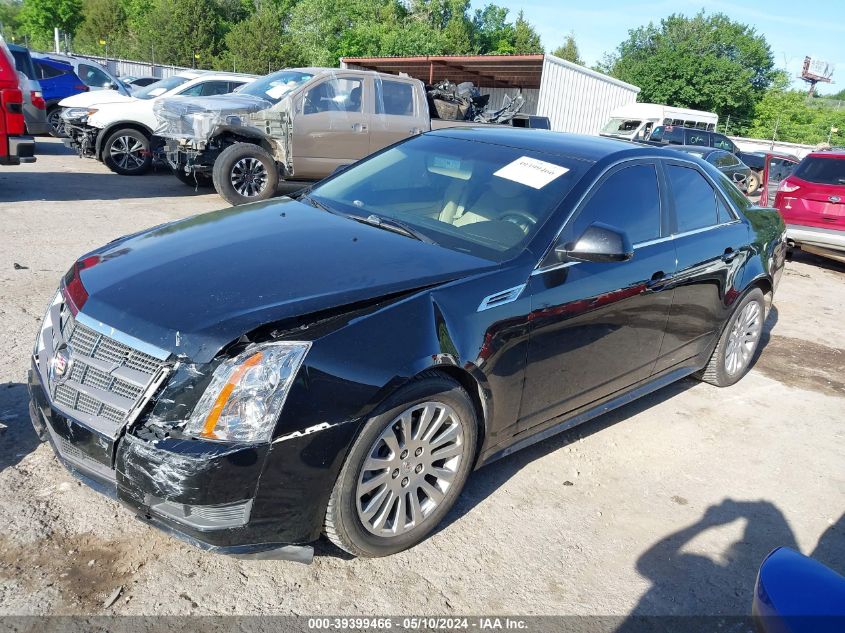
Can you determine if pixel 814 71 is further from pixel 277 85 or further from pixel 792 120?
pixel 277 85

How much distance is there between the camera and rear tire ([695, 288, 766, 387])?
5008 millimetres

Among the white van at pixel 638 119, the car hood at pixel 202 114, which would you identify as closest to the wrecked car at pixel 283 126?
the car hood at pixel 202 114

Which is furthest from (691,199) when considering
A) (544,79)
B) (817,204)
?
(544,79)

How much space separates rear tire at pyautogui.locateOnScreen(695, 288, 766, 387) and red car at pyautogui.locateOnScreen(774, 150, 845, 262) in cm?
546

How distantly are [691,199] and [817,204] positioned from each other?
681cm

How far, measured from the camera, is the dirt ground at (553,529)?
268cm

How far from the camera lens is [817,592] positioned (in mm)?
1609

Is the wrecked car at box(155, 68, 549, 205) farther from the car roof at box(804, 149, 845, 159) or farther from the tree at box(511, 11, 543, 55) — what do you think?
the tree at box(511, 11, 543, 55)

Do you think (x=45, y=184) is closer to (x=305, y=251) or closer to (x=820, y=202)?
(x=305, y=251)

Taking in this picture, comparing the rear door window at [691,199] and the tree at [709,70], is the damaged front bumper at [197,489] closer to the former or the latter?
the rear door window at [691,199]

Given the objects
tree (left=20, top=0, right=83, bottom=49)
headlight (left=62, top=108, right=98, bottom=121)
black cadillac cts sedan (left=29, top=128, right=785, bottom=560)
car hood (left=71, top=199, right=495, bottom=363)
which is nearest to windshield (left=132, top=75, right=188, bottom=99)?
headlight (left=62, top=108, right=98, bottom=121)

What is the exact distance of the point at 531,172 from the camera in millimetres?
3807

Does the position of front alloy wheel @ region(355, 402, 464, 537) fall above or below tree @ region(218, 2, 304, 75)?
below

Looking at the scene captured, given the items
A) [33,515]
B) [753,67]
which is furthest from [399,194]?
[753,67]
